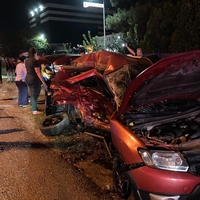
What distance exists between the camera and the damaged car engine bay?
127 inches

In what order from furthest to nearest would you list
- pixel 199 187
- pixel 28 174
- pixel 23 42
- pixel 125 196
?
pixel 23 42, pixel 28 174, pixel 125 196, pixel 199 187

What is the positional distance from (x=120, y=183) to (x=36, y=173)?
146 cm

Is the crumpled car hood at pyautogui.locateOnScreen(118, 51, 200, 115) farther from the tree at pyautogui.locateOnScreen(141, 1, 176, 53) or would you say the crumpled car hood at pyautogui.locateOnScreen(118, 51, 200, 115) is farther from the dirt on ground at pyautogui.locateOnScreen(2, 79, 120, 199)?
the tree at pyautogui.locateOnScreen(141, 1, 176, 53)

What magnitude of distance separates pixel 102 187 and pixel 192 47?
13.5 meters

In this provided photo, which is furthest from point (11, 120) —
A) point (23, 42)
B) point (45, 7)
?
point (45, 7)

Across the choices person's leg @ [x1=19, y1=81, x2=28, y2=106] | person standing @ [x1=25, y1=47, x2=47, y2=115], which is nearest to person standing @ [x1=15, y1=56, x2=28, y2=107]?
person's leg @ [x1=19, y1=81, x2=28, y2=106]

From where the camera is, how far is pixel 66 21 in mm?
79750

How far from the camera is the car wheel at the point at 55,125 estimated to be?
5.59m

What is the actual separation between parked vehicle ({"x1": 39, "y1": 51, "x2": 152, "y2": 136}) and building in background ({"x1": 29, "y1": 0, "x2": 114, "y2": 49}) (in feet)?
230

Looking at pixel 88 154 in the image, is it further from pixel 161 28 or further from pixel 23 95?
pixel 161 28

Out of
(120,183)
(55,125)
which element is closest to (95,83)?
(55,125)

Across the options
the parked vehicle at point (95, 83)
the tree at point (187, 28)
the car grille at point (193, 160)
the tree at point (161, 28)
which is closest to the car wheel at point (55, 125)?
the parked vehicle at point (95, 83)

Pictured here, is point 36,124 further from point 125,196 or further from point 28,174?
point 125,196

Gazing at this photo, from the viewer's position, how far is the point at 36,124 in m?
6.86
